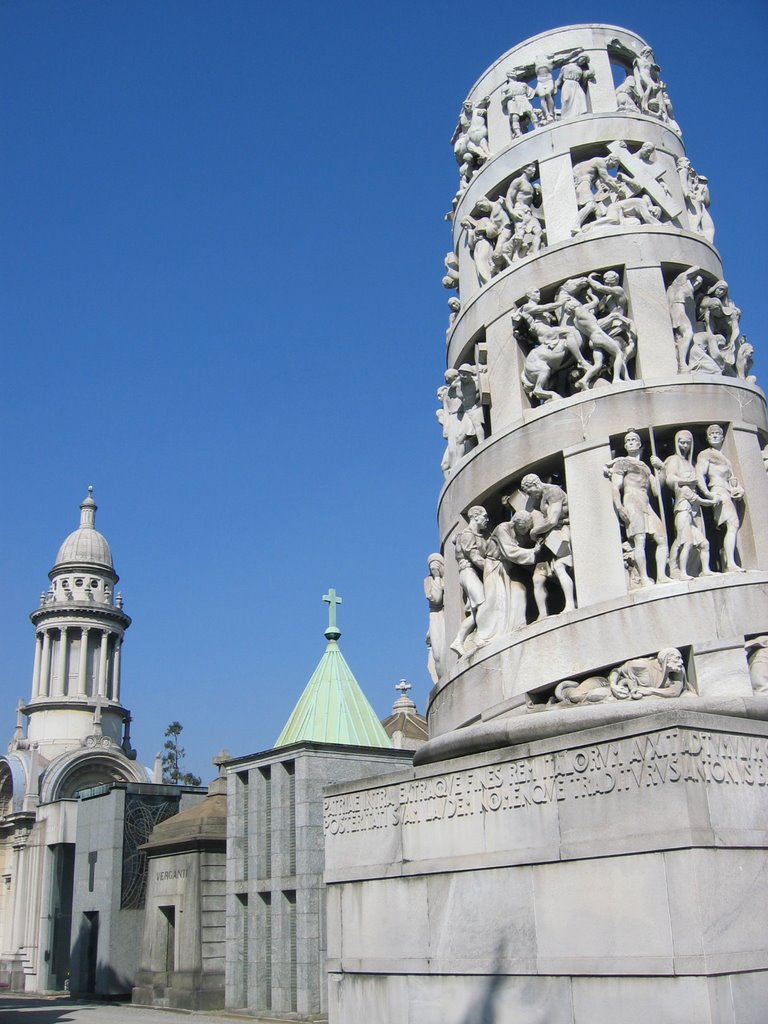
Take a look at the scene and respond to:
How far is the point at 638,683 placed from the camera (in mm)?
9938

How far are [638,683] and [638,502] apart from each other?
2.00 metres

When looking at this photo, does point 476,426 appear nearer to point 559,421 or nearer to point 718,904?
point 559,421

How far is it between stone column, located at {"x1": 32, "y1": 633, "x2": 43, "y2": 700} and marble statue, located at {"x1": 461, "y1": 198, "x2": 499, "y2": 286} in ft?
168

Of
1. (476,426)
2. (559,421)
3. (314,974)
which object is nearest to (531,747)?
(559,421)

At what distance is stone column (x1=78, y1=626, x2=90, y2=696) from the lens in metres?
59.2

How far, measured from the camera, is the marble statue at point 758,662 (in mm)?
9774

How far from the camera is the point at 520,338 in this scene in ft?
43.4

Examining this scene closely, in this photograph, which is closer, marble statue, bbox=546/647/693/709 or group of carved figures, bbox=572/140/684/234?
marble statue, bbox=546/647/693/709

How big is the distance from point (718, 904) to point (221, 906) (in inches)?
816

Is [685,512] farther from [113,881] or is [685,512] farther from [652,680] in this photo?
[113,881]

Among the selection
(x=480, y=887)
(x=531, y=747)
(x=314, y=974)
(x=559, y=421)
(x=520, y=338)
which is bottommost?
(x=314, y=974)

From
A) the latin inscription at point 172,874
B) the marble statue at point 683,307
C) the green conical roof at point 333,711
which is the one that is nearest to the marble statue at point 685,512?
the marble statue at point 683,307

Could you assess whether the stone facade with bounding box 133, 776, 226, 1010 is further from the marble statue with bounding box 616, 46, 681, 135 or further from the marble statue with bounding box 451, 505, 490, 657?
the marble statue with bounding box 616, 46, 681, 135

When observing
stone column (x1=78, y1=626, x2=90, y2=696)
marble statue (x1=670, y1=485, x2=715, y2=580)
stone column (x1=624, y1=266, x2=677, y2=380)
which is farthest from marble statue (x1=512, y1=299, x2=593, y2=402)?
stone column (x1=78, y1=626, x2=90, y2=696)
